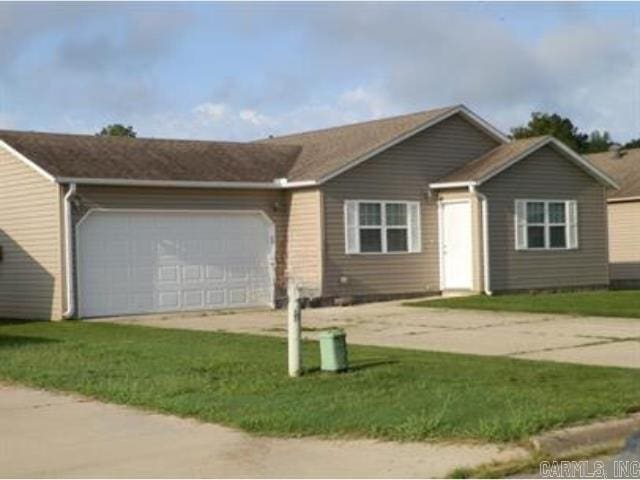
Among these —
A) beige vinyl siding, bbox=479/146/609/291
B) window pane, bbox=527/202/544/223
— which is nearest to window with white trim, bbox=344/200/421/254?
beige vinyl siding, bbox=479/146/609/291

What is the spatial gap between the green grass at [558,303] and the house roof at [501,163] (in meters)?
3.03

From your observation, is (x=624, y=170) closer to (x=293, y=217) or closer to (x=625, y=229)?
(x=625, y=229)

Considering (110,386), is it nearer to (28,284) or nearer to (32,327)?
(32,327)

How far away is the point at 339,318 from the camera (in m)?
20.8

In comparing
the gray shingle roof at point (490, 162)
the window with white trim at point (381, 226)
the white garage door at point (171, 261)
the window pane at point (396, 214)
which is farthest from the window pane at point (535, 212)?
the white garage door at point (171, 261)

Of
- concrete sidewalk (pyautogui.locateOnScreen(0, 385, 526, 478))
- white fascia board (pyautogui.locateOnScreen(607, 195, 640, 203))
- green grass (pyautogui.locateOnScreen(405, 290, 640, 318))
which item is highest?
white fascia board (pyautogui.locateOnScreen(607, 195, 640, 203))

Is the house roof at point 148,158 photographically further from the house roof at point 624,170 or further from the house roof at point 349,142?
the house roof at point 624,170

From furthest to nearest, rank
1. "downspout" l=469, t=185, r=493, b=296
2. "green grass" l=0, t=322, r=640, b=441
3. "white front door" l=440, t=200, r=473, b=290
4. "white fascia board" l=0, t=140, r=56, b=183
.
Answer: "white front door" l=440, t=200, r=473, b=290
"downspout" l=469, t=185, r=493, b=296
"white fascia board" l=0, t=140, r=56, b=183
"green grass" l=0, t=322, r=640, b=441

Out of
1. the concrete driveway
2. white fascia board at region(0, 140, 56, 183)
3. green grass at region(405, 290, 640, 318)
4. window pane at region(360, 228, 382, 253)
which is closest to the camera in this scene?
the concrete driveway

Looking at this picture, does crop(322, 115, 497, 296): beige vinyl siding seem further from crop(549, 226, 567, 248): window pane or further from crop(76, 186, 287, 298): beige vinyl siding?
crop(549, 226, 567, 248): window pane

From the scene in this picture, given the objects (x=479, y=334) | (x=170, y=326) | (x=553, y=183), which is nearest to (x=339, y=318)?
(x=170, y=326)

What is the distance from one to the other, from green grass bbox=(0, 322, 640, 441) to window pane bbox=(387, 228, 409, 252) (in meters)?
9.94

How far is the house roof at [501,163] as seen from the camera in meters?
25.4

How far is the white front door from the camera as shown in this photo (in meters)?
25.6
